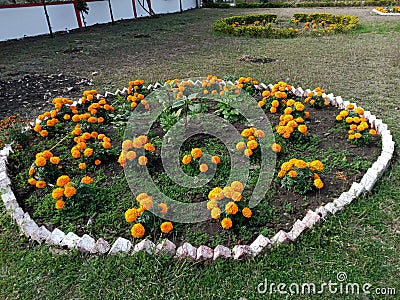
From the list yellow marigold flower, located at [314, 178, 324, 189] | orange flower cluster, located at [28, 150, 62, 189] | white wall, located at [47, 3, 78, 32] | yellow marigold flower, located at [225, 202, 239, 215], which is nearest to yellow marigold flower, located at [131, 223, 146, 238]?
yellow marigold flower, located at [225, 202, 239, 215]

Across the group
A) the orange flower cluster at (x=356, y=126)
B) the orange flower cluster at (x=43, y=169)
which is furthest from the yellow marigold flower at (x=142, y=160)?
the orange flower cluster at (x=356, y=126)

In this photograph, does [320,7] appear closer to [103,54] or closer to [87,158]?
[103,54]

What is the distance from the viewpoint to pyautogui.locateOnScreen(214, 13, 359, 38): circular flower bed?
10266 millimetres

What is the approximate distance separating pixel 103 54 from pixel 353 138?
23.8 feet

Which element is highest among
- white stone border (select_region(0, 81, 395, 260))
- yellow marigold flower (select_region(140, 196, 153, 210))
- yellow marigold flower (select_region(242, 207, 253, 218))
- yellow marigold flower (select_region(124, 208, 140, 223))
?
yellow marigold flower (select_region(140, 196, 153, 210))

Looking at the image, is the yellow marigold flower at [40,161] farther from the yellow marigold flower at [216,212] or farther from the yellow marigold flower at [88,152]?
the yellow marigold flower at [216,212]

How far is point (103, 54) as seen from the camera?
873cm

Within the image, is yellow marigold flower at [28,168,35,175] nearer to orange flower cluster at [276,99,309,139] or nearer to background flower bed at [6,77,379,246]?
background flower bed at [6,77,379,246]

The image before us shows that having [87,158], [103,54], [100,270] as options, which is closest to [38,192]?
[87,158]

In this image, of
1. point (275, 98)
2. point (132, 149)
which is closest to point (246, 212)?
point (132, 149)

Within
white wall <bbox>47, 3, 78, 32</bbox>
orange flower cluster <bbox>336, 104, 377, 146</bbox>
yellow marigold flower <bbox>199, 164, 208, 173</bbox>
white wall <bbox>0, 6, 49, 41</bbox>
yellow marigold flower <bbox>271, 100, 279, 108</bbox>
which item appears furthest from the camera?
white wall <bbox>47, 3, 78, 32</bbox>

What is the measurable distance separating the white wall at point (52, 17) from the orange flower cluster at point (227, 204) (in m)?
12.1

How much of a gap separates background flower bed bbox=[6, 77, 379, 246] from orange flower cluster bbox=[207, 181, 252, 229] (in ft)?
0.39

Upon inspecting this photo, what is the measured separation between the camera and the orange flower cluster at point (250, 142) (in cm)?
313
